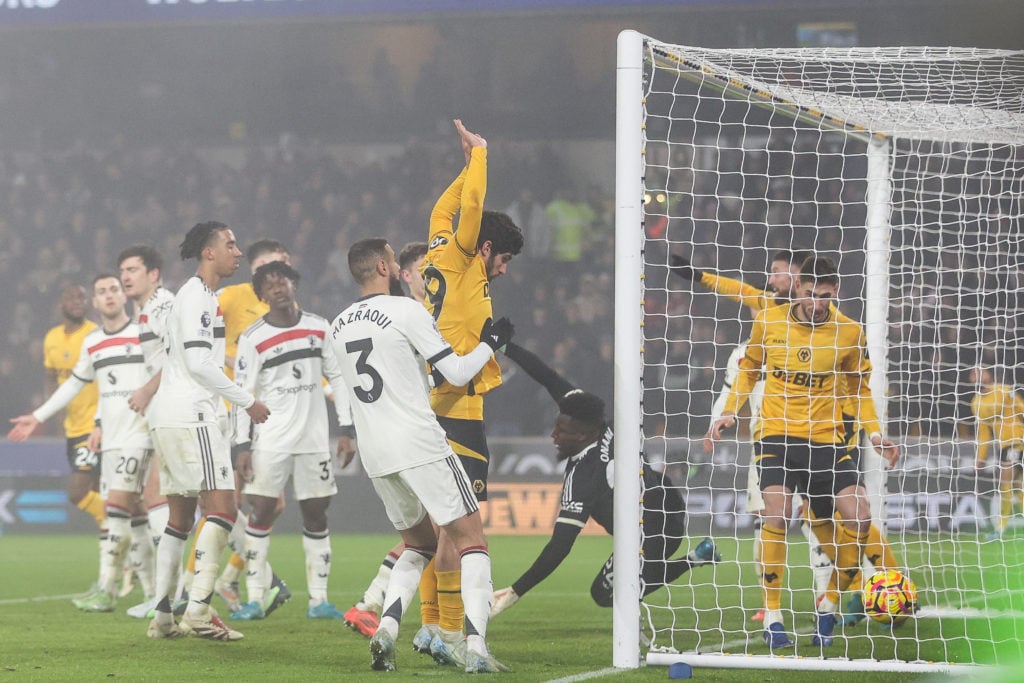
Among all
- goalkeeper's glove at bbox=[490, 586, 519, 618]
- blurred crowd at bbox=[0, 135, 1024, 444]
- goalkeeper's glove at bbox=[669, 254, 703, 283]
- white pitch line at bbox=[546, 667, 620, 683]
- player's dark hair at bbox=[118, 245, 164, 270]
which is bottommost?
white pitch line at bbox=[546, 667, 620, 683]

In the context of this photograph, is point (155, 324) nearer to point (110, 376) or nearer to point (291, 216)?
point (110, 376)

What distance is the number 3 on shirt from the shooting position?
5.55 metres

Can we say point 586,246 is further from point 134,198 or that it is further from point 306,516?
point 306,516

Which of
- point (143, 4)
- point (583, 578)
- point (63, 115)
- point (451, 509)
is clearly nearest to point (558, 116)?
point (143, 4)

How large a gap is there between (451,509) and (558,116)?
Result: 1437 cm

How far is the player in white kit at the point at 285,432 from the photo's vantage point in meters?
8.12

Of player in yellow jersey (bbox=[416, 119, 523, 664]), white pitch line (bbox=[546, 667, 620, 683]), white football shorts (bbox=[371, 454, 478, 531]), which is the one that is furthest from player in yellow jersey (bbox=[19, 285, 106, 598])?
white pitch line (bbox=[546, 667, 620, 683])

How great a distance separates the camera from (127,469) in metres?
8.68

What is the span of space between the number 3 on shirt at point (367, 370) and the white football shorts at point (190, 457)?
170 cm

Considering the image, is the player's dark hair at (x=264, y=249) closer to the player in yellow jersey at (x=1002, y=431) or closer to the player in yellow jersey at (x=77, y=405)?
the player in yellow jersey at (x=77, y=405)

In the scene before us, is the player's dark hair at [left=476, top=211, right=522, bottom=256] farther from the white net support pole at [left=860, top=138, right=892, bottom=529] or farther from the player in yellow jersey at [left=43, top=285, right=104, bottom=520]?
the player in yellow jersey at [left=43, top=285, right=104, bottom=520]

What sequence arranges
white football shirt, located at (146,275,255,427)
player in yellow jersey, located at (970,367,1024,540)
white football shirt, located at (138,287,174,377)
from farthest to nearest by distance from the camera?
player in yellow jersey, located at (970,367,1024,540) < white football shirt, located at (138,287,174,377) < white football shirt, located at (146,275,255,427)

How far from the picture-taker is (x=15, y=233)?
799 inches

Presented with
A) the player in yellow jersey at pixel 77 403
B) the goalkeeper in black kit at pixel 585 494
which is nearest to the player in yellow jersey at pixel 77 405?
the player in yellow jersey at pixel 77 403
